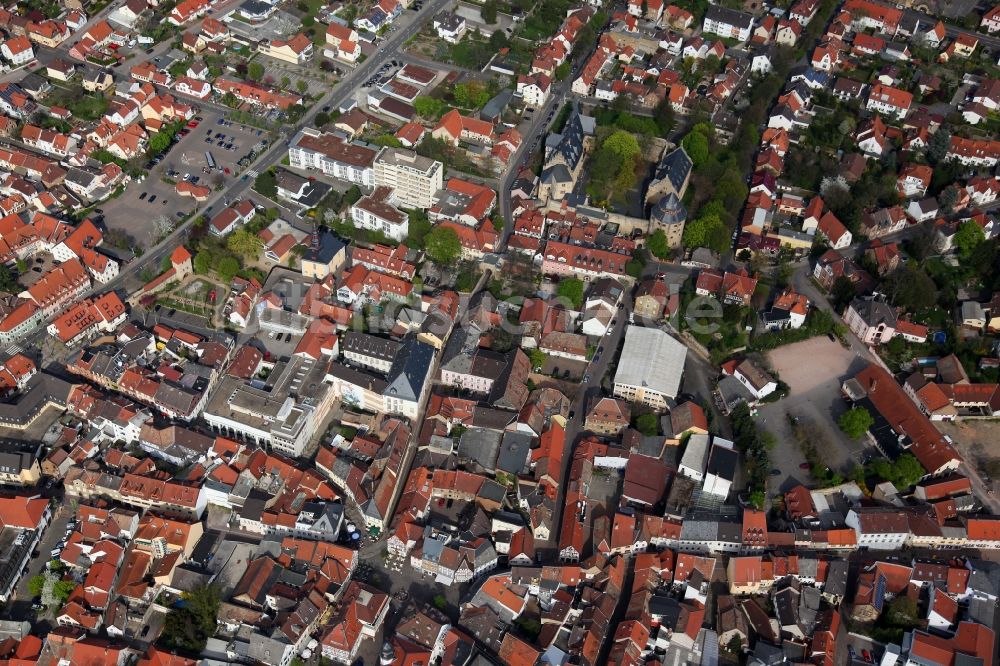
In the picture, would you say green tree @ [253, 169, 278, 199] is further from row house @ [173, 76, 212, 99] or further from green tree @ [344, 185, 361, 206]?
row house @ [173, 76, 212, 99]

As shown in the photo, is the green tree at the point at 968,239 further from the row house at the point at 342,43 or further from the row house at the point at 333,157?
the row house at the point at 342,43

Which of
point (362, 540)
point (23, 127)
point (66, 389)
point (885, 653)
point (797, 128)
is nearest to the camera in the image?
point (885, 653)

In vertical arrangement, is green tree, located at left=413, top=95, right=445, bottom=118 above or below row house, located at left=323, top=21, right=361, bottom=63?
below

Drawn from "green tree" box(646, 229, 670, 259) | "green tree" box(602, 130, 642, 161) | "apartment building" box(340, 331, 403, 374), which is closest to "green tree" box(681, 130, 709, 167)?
"green tree" box(602, 130, 642, 161)

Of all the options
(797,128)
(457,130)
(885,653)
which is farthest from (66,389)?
(797,128)

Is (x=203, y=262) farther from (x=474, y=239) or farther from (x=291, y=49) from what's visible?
(x=291, y=49)

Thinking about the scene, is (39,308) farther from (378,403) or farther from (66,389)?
(378,403)

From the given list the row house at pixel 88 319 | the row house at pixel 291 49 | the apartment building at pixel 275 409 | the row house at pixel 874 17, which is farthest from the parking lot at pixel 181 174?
the row house at pixel 874 17
